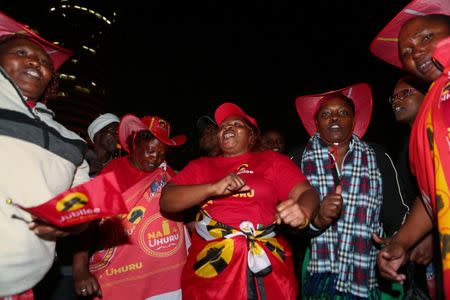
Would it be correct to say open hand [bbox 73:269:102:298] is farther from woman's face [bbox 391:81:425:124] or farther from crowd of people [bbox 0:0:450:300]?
woman's face [bbox 391:81:425:124]

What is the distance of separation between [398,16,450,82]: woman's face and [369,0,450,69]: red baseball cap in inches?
4.8

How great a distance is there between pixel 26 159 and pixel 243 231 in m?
1.30

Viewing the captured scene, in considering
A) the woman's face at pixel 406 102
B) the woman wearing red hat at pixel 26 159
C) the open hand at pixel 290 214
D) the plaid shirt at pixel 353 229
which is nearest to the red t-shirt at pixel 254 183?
the open hand at pixel 290 214

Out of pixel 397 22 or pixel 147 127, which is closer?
pixel 397 22

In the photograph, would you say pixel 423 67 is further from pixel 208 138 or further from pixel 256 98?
pixel 256 98

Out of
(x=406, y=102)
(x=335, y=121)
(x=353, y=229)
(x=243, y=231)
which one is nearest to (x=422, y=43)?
(x=335, y=121)

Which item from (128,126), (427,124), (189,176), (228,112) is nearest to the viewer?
(427,124)

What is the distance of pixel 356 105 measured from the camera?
3039 millimetres

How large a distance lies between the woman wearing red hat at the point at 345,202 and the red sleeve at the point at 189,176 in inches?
34.5

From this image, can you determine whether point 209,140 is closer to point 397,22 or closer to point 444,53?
point 397,22

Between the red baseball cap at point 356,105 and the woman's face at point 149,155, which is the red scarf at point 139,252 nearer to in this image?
the woman's face at point 149,155

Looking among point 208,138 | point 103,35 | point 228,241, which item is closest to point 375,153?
point 228,241

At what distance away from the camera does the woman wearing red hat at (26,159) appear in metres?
1.51

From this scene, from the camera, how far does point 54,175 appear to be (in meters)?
1.71
